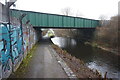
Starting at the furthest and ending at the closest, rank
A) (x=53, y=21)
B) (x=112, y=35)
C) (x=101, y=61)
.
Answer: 1. (x=53, y=21)
2. (x=112, y=35)
3. (x=101, y=61)

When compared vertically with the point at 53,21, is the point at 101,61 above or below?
below

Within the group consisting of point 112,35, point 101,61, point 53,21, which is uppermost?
point 53,21

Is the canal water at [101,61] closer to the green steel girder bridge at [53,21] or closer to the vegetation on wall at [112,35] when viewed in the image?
the vegetation on wall at [112,35]

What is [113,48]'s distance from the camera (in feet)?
89.0

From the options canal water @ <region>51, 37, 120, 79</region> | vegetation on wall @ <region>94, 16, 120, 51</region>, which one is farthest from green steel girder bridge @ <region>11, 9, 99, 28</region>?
canal water @ <region>51, 37, 120, 79</region>

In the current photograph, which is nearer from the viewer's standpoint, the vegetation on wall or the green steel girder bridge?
the vegetation on wall

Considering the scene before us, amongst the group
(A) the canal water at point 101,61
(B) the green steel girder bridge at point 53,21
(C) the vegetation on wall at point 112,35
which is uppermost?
(B) the green steel girder bridge at point 53,21

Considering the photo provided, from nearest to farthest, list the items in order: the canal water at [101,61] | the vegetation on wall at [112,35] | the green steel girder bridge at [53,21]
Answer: the canal water at [101,61], the vegetation on wall at [112,35], the green steel girder bridge at [53,21]

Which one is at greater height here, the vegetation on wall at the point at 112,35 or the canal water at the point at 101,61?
the vegetation on wall at the point at 112,35

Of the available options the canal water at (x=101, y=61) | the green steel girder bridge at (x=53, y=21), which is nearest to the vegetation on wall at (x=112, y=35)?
the canal water at (x=101, y=61)

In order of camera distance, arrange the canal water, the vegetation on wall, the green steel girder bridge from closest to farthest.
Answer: the canal water < the vegetation on wall < the green steel girder bridge

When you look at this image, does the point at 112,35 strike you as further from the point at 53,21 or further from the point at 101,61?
the point at 53,21

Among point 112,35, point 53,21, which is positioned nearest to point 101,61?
point 112,35

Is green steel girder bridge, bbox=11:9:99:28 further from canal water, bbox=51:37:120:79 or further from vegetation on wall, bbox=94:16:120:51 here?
canal water, bbox=51:37:120:79
